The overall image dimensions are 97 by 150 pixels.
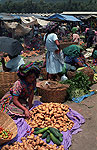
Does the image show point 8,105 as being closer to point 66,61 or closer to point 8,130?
point 8,130

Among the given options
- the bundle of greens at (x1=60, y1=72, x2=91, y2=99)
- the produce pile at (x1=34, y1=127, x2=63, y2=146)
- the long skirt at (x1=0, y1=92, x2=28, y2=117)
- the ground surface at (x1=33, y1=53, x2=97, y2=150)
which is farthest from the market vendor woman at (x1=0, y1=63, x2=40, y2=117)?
the bundle of greens at (x1=60, y1=72, x2=91, y2=99)

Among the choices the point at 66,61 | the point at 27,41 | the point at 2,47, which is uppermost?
the point at 2,47

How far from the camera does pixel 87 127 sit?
3.19 m

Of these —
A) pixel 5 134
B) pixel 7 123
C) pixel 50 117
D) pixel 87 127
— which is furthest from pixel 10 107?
pixel 87 127

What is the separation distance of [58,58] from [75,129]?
2.16m

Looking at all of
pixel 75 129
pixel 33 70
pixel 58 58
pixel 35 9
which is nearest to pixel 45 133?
pixel 75 129

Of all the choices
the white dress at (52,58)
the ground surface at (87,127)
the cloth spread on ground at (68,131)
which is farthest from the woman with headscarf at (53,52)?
the cloth spread on ground at (68,131)

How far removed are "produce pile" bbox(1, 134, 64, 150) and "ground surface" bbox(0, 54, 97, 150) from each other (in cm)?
41

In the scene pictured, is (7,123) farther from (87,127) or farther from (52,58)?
(52,58)

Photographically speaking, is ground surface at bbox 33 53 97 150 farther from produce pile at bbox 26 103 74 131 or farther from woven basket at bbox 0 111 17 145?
woven basket at bbox 0 111 17 145

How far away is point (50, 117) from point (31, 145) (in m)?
0.74

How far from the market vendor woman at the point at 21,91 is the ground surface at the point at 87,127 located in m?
1.01

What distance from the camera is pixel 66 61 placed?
527cm

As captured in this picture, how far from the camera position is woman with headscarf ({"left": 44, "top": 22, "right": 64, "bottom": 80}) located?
4.35m
